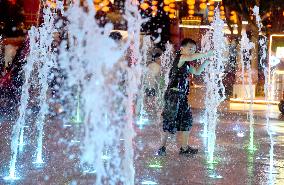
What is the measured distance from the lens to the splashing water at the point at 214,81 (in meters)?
9.38

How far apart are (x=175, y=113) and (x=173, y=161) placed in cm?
69

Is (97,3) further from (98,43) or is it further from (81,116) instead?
(98,43)

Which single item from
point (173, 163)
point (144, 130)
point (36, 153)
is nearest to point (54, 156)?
point (36, 153)

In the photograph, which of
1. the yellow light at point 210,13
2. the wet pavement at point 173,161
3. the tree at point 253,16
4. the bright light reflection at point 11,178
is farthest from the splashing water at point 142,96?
the yellow light at point 210,13

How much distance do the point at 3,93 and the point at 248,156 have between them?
8.64 m

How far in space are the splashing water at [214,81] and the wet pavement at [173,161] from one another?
216mm

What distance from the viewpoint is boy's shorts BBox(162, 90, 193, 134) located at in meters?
7.98

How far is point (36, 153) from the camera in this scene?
7953mm

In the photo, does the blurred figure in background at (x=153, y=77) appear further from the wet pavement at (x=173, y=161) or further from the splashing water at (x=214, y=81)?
the wet pavement at (x=173, y=161)

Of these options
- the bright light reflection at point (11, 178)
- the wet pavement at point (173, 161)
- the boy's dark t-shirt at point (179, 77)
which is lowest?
the bright light reflection at point (11, 178)

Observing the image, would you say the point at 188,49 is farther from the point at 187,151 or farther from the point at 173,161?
the point at 173,161

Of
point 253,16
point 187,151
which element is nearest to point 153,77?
point 187,151

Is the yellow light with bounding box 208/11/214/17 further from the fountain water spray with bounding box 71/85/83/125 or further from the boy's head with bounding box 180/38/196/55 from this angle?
the boy's head with bounding box 180/38/196/55

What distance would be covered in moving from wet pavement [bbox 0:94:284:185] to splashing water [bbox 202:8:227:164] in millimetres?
216
